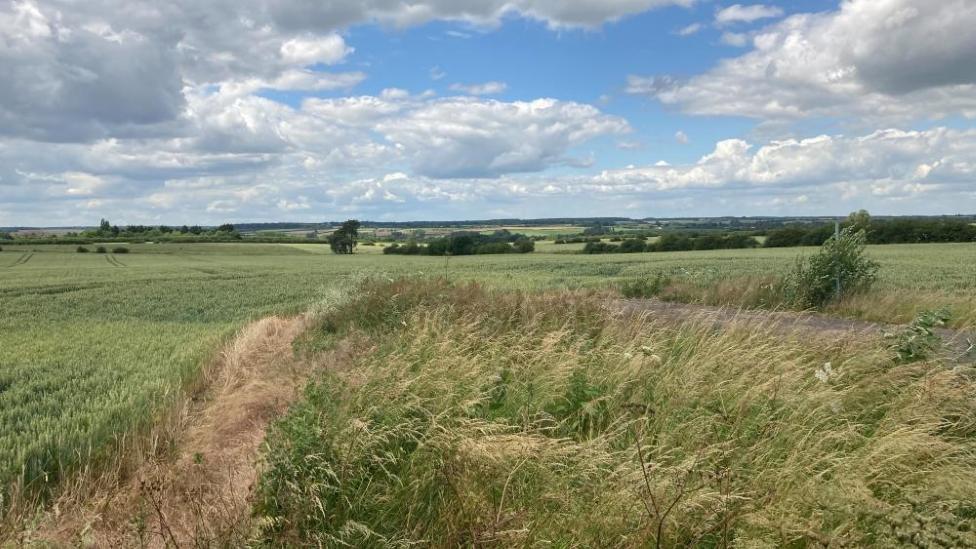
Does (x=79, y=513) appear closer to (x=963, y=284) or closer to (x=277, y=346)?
(x=277, y=346)

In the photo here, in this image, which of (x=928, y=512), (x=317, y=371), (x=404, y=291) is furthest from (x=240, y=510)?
(x=404, y=291)

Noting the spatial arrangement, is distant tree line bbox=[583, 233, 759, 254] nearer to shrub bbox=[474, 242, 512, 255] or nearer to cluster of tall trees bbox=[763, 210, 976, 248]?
cluster of tall trees bbox=[763, 210, 976, 248]

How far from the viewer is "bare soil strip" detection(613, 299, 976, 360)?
8.12m

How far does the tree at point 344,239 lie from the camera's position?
3201 inches

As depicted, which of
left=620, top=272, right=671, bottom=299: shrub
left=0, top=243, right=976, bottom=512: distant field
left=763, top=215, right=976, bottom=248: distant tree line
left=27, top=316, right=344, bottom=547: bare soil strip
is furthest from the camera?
left=763, top=215, right=976, bottom=248: distant tree line

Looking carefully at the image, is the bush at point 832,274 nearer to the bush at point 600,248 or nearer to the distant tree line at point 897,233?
the distant tree line at point 897,233

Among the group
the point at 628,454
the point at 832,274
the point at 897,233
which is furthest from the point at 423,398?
the point at 897,233

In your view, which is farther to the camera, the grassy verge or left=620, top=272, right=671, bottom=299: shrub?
left=620, top=272, right=671, bottom=299: shrub

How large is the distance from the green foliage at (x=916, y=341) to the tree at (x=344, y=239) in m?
76.4

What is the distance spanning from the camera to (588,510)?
12.6 feet

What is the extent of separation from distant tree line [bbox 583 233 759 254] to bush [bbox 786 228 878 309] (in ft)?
175

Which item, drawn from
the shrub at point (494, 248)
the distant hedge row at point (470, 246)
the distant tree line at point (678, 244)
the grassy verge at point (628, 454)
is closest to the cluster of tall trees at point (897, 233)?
the distant tree line at point (678, 244)

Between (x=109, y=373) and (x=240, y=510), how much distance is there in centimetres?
667

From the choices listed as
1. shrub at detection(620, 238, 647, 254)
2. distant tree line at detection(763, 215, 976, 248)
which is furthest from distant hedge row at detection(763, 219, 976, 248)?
shrub at detection(620, 238, 647, 254)
